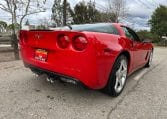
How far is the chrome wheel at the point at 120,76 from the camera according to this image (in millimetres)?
4797

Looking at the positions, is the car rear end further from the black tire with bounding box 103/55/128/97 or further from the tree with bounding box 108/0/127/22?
the tree with bounding box 108/0/127/22

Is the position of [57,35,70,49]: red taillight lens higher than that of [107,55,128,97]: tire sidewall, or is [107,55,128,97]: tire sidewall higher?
[57,35,70,49]: red taillight lens

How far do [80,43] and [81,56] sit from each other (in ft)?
0.68

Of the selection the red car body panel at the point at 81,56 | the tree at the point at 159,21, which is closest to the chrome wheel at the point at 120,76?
the red car body panel at the point at 81,56

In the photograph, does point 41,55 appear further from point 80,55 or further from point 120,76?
point 120,76

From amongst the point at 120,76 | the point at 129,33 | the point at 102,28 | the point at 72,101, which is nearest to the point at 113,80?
the point at 120,76

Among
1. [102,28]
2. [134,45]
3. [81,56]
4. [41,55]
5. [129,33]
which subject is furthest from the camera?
[129,33]

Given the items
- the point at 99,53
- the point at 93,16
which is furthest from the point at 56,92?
the point at 93,16

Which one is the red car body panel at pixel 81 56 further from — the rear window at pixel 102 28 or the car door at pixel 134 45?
the car door at pixel 134 45

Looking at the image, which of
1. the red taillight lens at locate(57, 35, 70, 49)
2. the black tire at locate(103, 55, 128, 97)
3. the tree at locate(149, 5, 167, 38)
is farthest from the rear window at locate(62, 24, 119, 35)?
the tree at locate(149, 5, 167, 38)

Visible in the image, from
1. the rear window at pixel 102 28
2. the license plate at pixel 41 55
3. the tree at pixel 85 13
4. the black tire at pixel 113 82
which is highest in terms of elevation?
the tree at pixel 85 13

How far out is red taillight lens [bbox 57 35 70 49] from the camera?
4.14m

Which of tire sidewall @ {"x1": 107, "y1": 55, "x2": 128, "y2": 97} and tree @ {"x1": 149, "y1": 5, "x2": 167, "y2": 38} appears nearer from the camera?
tire sidewall @ {"x1": 107, "y1": 55, "x2": 128, "y2": 97}

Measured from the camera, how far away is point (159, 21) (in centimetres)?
3844
